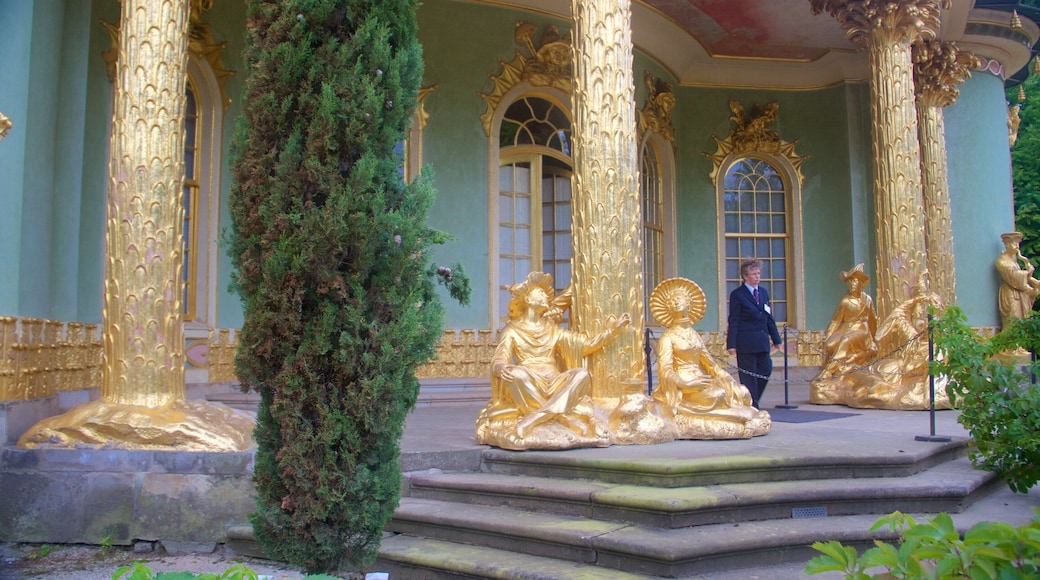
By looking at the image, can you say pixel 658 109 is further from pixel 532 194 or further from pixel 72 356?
pixel 72 356

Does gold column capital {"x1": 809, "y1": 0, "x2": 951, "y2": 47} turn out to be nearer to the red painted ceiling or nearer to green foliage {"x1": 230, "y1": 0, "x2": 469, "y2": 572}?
the red painted ceiling

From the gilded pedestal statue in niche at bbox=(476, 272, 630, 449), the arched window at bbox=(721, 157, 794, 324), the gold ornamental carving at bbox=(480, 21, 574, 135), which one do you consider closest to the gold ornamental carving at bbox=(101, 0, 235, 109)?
the gold ornamental carving at bbox=(480, 21, 574, 135)

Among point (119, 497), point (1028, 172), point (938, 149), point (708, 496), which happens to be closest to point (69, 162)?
point (119, 497)

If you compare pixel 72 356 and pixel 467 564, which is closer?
pixel 467 564

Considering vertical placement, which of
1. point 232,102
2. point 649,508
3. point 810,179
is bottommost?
point 649,508

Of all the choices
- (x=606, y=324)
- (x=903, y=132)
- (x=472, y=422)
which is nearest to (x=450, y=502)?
(x=606, y=324)

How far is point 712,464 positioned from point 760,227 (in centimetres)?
989

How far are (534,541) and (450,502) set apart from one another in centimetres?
105

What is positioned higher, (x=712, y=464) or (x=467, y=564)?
(x=712, y=464)

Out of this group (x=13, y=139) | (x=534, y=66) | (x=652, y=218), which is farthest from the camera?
(x=652, y=218)

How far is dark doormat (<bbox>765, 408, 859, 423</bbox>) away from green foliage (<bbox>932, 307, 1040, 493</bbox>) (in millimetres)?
2969

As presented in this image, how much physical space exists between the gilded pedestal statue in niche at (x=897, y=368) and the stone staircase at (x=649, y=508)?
13.2 feet

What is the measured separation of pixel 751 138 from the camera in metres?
13.8

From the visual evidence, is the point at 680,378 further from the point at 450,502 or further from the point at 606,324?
the point at 450,502
